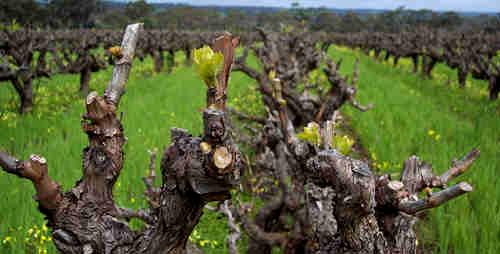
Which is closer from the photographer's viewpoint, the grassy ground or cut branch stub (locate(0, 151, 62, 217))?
cut branch stub (locate(0, 151, 62, 217))

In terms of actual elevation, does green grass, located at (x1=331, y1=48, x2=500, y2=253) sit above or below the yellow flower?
below

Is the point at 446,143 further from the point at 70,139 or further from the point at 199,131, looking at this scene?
the point at 70,139

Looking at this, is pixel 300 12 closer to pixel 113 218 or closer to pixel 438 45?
pixel 438 45

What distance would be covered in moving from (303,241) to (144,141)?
11.0ft

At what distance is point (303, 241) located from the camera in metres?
2.77

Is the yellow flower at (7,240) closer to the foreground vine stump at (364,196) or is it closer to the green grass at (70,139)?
the green grass at (70,139)

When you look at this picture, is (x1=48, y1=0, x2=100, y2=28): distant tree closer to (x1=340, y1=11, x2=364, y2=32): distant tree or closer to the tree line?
the tree line

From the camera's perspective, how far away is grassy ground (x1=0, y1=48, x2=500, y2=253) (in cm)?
292

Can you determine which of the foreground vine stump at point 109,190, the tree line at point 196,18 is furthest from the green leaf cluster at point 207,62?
the tree line at point 196,18

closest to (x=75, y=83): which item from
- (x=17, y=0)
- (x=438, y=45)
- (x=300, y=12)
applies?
(x=17, y=0)

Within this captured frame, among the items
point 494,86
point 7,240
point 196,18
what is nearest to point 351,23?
point 196,18

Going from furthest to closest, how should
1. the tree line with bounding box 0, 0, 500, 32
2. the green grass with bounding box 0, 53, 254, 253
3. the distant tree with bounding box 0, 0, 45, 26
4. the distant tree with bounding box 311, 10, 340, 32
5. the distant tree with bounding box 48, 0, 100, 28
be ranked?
1. the distant tree with bounding box 311, 10, 340, 32
2. the distant tree with bounding box 48, 0, 100, 28
3. the tree line with bounding box 0, 0, 500, 32
4. the distant tree with bounding box 0, 0, 45, 26
5. the green grass with bounding box 0, 53, 254, 253

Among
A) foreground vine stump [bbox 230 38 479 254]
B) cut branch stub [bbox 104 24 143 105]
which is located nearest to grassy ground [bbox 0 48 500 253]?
foreground vine stump [bbox 230 38 479 254]

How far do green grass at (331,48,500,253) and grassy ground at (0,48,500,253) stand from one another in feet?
0.03
